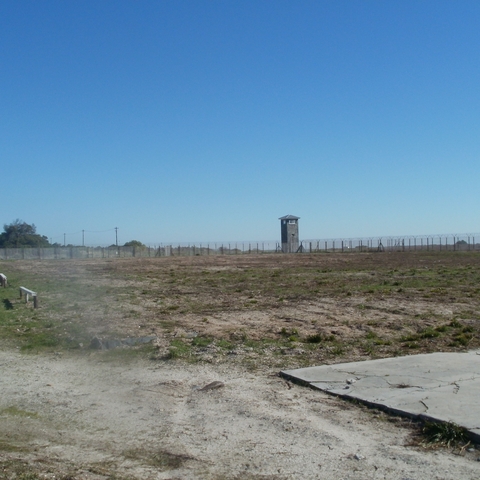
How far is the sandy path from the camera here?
4.96 metres

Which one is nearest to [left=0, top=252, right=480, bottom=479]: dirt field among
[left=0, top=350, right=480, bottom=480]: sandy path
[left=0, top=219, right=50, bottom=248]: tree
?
[left=0, top=350, right=480, bottom=480]: sandy path

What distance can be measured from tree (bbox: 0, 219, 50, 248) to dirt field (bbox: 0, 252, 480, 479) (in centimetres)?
9853

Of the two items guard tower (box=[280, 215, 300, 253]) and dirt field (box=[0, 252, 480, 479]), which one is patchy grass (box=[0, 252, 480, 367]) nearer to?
dirt field (box=[0, 252, 480, 479])

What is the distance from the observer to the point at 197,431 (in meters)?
5.99

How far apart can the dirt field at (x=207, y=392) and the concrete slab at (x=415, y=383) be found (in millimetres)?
324

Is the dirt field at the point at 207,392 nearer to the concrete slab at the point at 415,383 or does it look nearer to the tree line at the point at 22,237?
the concrete slab at the point at 415,383

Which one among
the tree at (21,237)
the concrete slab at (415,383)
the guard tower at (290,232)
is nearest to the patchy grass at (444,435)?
the concrete slab at (415,383)

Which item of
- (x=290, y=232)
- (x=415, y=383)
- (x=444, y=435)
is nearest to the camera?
(x=444, y=435)

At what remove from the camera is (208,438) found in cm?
577

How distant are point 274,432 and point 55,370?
4.41 m

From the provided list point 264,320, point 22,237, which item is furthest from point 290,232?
point 264,320

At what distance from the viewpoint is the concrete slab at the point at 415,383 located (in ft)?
20.5

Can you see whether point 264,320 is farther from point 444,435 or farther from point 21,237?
point 21,237

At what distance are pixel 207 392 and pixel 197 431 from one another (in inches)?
57.7
